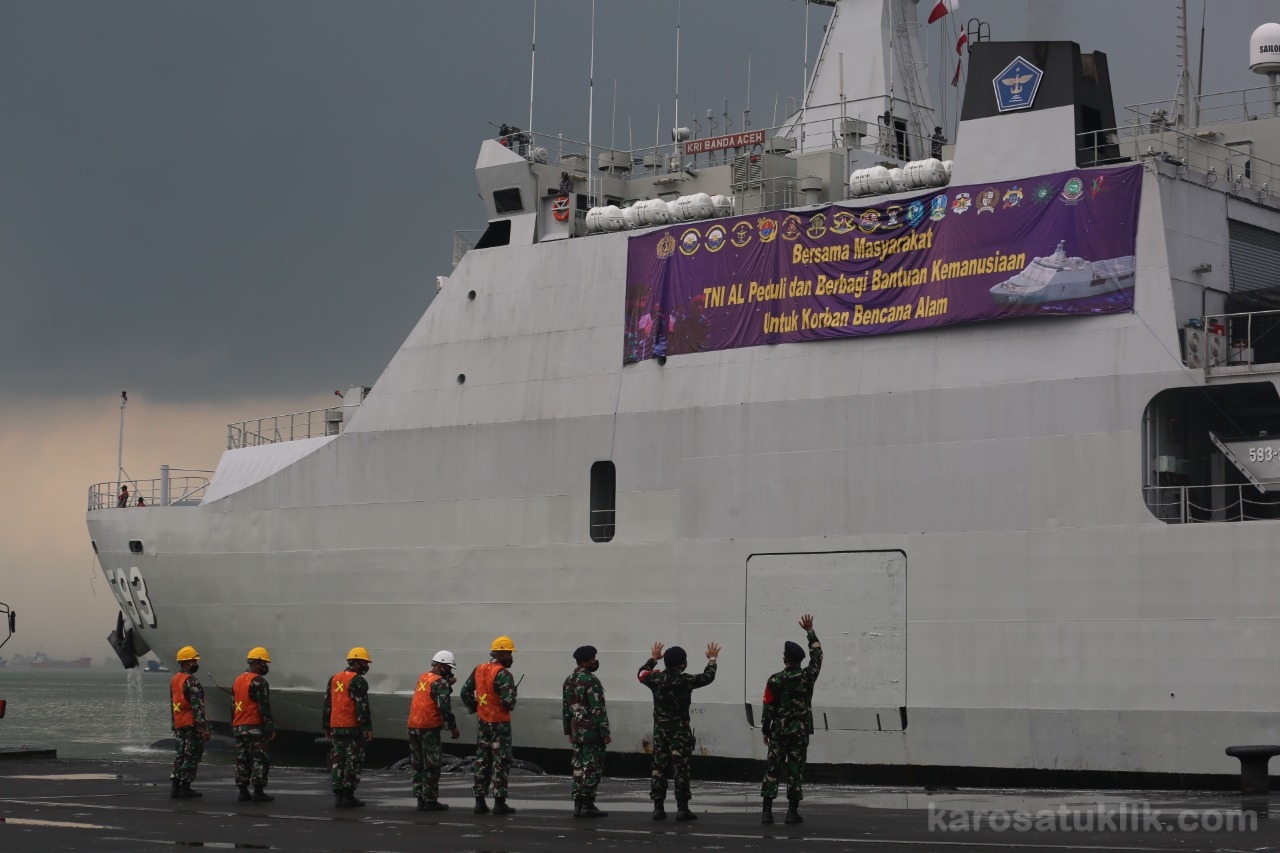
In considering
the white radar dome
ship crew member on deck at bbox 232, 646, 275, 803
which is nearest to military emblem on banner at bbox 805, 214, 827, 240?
the white radar dome

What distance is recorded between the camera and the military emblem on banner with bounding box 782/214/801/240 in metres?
24.2

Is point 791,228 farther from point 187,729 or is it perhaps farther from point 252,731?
point 187,729

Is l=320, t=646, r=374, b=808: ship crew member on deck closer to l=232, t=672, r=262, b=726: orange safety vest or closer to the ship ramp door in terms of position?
l=232, t=672, r=262, b=726: orange safety vest

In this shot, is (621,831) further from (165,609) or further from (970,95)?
(165,609)

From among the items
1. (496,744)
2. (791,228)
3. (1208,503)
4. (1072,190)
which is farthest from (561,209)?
(496,744)

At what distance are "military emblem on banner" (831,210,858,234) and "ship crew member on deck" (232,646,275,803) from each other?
406 inches

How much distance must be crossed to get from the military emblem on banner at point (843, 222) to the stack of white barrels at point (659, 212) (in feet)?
7.67

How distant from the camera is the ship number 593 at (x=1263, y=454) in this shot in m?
20.2

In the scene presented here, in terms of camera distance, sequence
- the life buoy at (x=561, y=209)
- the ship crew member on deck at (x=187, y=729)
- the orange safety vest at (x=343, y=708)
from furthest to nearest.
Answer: the life buoy at (x=561, y=209)
the ship crew member on deck at (x=187, y=729)
the orange safety vest at (x=343, y=708)

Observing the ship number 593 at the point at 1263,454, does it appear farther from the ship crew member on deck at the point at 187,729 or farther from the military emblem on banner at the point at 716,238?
Answer: the ship crew member on deck at the point at 187,729

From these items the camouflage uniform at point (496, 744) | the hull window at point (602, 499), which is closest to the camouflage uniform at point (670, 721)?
the camouflage uniform at point (496, 744)

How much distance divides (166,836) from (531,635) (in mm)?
10885

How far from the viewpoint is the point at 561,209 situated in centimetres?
2742

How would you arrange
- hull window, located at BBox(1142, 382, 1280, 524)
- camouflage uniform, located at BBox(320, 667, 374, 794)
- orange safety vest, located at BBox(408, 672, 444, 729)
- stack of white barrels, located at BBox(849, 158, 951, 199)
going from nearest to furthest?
orange safety vest, located at BBox(408, 672, 444, 729)
camouflage uniform, located at BBox(320, 667, 374, 794)
hull window, located at BBox(1142, 382, 1280, 524)
stack of white barrels, located at BBox(849, 158, 951, 199)
